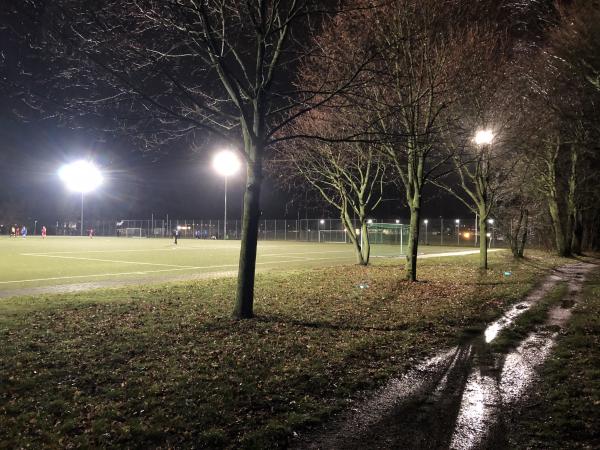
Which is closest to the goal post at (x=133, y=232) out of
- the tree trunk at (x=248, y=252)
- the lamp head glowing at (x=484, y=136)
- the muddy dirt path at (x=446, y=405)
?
the lamp head glowing at (x=484, y=136)

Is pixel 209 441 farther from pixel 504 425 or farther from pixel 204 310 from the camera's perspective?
Result: pixel 204 310

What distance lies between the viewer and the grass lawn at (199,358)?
14.8 ft

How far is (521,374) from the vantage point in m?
6.34

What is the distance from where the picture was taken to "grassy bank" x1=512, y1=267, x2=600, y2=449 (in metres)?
4.40

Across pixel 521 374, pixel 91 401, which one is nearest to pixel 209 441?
pixel 91 401

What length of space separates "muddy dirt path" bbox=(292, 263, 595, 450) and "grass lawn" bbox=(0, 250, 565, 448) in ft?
1.02

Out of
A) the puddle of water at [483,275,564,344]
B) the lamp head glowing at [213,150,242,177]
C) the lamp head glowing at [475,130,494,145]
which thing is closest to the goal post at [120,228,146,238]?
the lamp head glowing at [213,150,242,177]

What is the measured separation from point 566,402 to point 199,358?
4405mm

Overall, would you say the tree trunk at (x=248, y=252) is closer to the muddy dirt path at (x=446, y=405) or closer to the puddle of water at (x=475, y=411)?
the muddy dirt path at (x=446, y=405)

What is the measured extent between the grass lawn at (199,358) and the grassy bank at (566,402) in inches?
66.0

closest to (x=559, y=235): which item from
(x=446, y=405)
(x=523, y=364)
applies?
(x=523, y=364)

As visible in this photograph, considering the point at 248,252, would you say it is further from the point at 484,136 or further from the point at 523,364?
the point at 484,136

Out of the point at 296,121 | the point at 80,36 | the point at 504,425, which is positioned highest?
the point at 296,121

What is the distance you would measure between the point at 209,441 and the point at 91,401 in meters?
1.57
